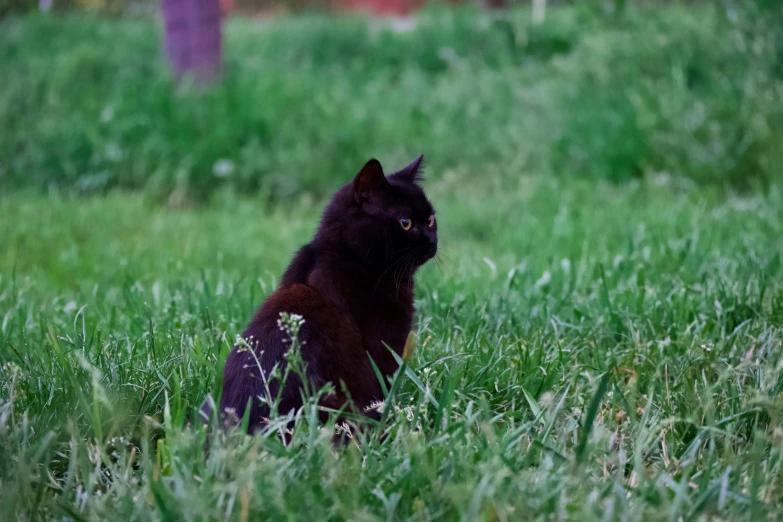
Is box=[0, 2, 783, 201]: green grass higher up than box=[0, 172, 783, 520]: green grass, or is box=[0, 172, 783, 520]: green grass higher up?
box=[0, 2, 783, 201]: green grass

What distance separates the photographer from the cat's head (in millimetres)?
2383

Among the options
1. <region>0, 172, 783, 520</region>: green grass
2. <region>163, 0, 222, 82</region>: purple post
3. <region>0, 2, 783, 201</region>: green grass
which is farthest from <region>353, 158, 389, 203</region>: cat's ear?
<region>163, 0, 222, 82</region>: purple post

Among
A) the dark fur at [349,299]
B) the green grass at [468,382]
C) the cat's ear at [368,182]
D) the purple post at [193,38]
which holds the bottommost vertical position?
the green grass at [468,382]

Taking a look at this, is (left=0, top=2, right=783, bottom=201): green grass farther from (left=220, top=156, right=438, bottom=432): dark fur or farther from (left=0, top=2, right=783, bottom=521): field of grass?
(left=220, top=156, right=438, bottom=432): dark fur

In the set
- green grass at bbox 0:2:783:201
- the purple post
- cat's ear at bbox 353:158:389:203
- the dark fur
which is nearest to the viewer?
the dark fur

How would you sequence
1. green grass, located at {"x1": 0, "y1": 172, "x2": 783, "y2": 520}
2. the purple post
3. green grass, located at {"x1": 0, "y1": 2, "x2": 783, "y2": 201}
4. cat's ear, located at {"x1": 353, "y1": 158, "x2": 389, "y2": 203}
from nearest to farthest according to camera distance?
green grass, located at {"x1": 0, "y1": 172, "x2": 783, "y2": 520} → cat's ear, located at {"x1": 353, "y1": 158, "x2": 389, "y2": 203} → green grass, located at {"x1": 0, "y1": 2, "x2": 783, "y2": 201} → the purple post

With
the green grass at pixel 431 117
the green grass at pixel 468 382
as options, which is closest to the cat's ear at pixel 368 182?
the green grass at pixel 468 382

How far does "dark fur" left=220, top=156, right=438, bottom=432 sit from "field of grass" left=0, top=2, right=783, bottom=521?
0.12 metres

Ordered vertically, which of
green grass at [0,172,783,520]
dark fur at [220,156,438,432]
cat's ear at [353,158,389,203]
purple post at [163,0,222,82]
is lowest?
green grass at [0,172,783,520]

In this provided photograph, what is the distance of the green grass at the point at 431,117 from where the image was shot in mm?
5816

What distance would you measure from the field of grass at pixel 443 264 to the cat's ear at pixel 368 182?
1.77ft

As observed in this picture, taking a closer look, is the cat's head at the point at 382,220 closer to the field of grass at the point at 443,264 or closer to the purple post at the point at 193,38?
Answer: the field of grass at the point at 443,264

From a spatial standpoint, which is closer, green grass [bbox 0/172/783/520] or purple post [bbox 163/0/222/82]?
green grass [bbox 0/172/783/520]

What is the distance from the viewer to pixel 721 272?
3.36 metres
